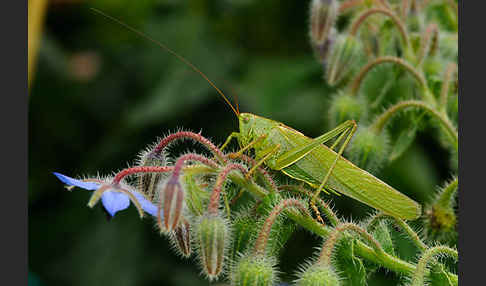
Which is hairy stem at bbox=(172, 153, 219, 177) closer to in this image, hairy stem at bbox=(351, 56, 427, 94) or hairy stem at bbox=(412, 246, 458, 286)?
hairy stem at bbox=(412, 246, 458, 286)

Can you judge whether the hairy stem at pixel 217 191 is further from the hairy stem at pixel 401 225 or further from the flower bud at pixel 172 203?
the hairy stem at pixel 401 225

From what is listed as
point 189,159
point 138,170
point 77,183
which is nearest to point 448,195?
point 189,159

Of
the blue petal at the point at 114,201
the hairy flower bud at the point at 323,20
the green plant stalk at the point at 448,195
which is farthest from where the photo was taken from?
the hairy flower bud at the point at 323,20

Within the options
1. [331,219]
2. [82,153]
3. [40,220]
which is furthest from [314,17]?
[40,220]

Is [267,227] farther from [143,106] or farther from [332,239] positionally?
[143,106]

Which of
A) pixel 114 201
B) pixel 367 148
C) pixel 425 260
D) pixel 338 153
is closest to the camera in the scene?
pixel 114 201

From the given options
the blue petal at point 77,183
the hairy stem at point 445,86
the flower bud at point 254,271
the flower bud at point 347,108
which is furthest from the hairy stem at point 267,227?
the hairy stem at point 445,86

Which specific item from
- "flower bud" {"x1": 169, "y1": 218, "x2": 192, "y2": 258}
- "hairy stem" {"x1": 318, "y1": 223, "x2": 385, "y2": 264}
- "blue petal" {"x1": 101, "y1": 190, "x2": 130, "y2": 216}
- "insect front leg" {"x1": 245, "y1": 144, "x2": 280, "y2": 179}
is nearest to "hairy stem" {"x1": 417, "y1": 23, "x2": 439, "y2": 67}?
"insect front leg" {"x1": 245, "y1": 144, "x2": 280, "y2": 179}
